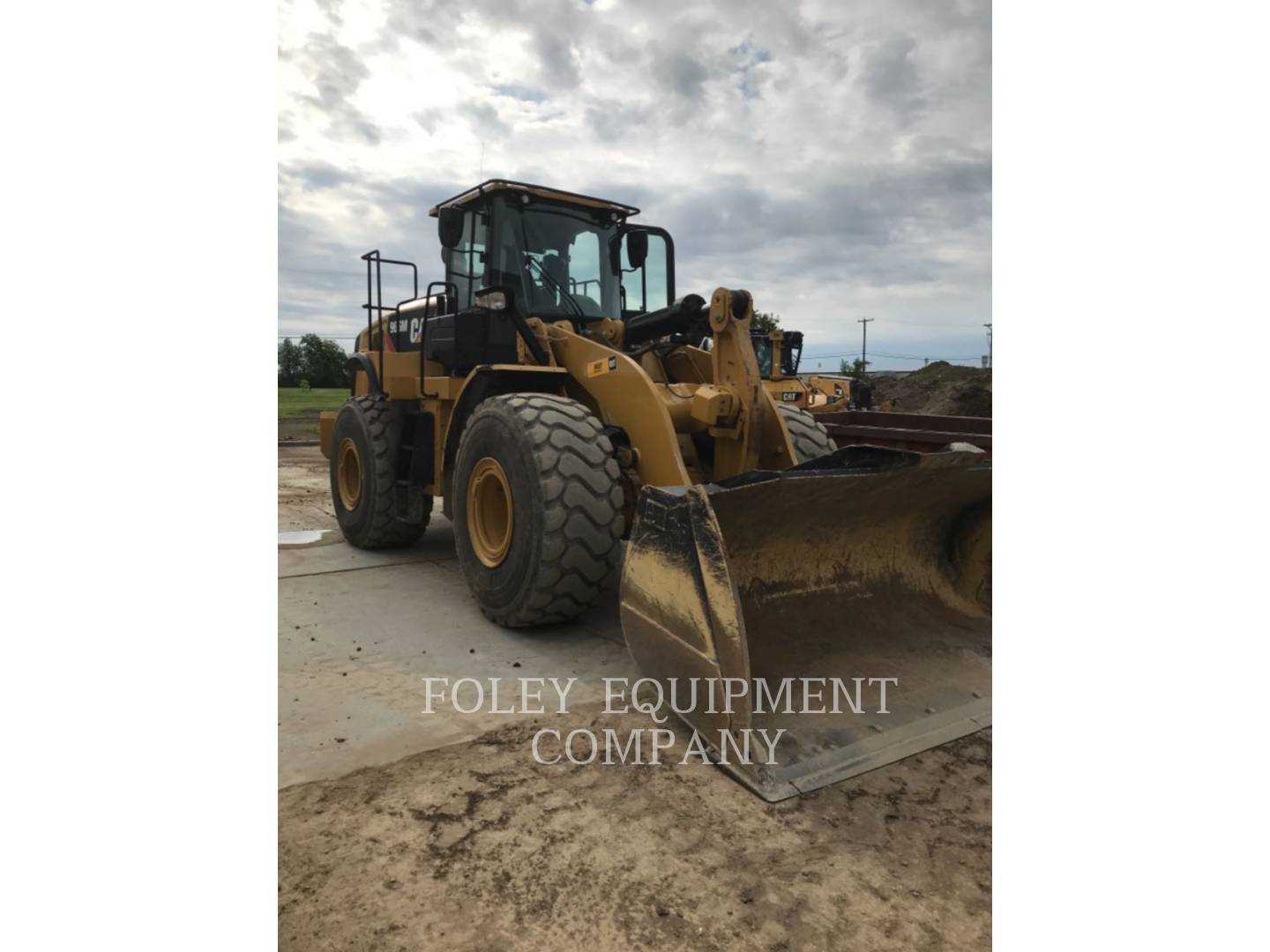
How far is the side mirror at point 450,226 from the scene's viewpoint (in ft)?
15.9

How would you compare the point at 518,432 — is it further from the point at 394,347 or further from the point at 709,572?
the point at 394,347

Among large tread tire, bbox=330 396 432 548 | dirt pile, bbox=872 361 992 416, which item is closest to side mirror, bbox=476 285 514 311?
large tread tire, bbox=330 396 432 548

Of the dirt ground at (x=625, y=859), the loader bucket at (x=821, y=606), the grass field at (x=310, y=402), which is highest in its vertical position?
the grass field at (x=310, y=402)

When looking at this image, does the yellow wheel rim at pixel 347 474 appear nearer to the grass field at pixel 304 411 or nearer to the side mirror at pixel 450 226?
the side mirror at pixel 450 226

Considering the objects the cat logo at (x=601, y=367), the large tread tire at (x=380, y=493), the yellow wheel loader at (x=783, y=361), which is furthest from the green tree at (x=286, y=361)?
the yellow wheel loader at (x=783, y=361)

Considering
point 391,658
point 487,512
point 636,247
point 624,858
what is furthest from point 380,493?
point 624,858

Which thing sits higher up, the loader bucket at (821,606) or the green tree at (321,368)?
the green tree at (321,368)

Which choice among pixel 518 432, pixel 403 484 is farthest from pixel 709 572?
pixel 403 484

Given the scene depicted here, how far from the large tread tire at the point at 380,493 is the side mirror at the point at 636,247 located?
84.8 inches

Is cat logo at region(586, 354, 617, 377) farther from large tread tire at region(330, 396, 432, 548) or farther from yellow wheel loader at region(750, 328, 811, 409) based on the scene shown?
yellow wheel loader at region(750, 328, 811, 409)

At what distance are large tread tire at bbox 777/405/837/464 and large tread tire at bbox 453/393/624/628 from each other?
1.21 meters

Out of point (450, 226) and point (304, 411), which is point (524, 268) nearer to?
point (450, 226)

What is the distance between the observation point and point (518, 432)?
151 inches

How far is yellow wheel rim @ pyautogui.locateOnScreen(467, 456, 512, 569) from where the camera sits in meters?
4.17
